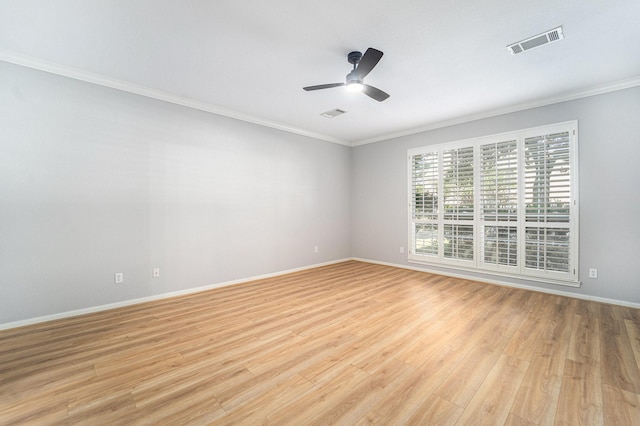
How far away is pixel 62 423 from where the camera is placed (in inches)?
62.3

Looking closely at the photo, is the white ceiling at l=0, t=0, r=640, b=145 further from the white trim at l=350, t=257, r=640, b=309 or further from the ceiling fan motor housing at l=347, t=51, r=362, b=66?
the white trim at l=350, t=257, r=640, b=309

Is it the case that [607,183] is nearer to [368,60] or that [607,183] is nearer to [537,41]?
[537,41]

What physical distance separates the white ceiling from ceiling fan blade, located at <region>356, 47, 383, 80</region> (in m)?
0.26

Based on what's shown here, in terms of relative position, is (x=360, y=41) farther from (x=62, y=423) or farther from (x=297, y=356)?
(x=62, y=423)

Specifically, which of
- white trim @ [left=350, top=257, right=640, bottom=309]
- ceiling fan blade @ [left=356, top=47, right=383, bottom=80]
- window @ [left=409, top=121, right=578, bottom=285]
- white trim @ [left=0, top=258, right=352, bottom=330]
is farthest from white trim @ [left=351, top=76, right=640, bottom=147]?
white trim @ [left=0, top=258, right=352, bottom=330]

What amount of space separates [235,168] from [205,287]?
201cm

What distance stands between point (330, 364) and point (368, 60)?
2.70 m

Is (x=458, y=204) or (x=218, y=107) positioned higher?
(x=218, y=107)

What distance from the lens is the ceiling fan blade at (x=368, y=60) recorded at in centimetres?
235

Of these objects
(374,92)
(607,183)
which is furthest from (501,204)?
(374,92)

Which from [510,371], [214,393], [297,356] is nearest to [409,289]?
[510,371]

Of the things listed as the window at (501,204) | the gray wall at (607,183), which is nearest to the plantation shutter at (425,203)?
the window at (501,204)

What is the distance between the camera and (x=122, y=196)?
11.5 feet

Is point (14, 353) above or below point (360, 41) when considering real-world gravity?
below
